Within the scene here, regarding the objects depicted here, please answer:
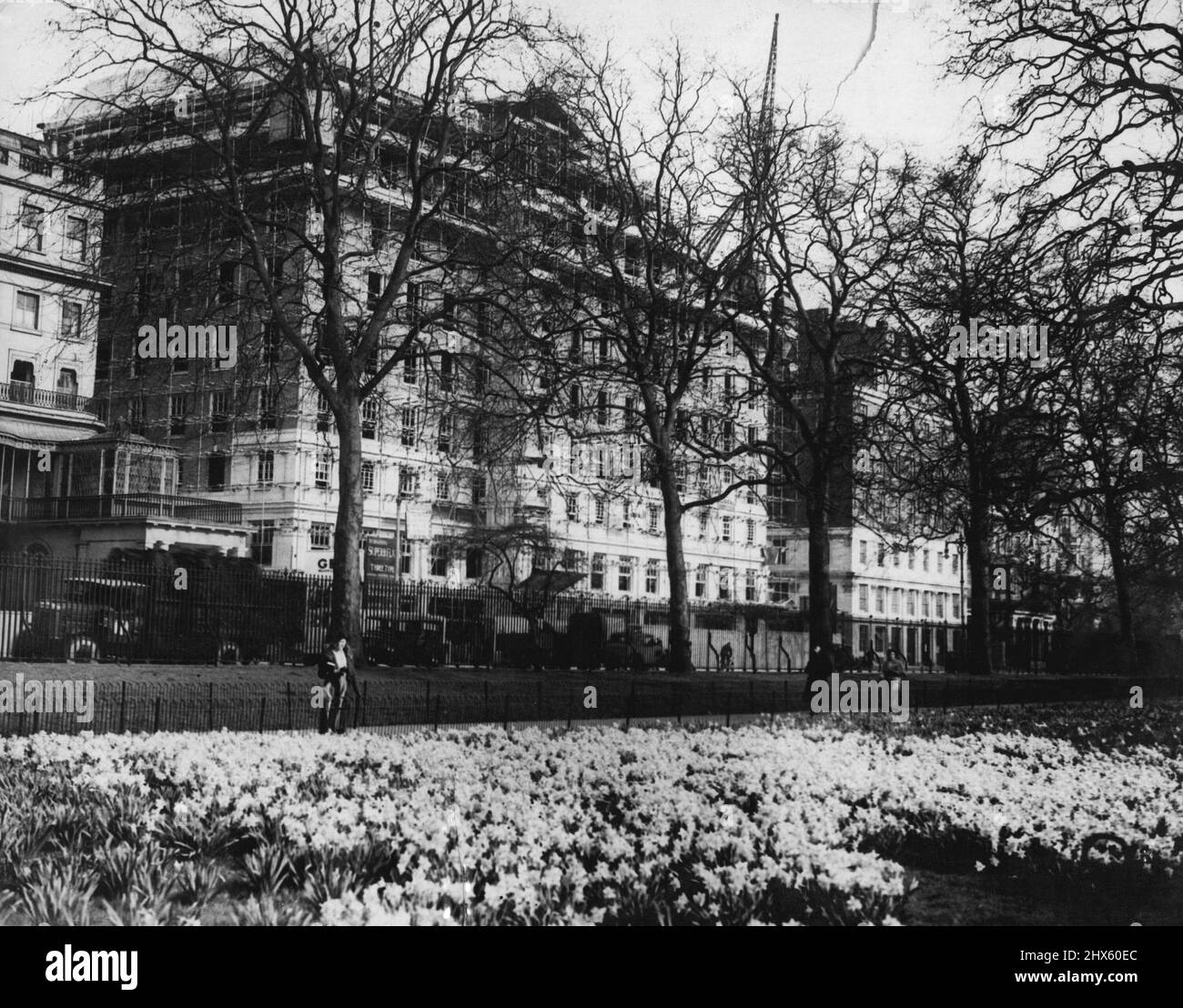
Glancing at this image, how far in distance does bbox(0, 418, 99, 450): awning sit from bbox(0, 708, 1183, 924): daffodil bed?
39.2 metres

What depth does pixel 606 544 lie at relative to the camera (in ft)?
189

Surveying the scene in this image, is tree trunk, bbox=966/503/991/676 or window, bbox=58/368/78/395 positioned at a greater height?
window, bbox=58/368/78/395

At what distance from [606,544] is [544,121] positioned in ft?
113

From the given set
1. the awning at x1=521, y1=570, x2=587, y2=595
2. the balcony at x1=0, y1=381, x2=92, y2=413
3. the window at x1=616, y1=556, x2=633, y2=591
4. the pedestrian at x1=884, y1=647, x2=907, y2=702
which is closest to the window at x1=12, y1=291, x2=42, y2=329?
the balcony at x1=0, y1=381, x2=92, y2=413

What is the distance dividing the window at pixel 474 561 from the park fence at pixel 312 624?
10.7 metres

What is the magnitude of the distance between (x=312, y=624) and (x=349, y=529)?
4.56 metres

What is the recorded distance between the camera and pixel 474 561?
5122 cm

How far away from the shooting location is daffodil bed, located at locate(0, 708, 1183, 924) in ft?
21.2

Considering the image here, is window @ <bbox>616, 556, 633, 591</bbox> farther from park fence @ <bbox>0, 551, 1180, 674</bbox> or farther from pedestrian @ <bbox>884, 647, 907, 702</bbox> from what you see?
pedestrian @ <bbox>884, 647, 907, 702</bbox>

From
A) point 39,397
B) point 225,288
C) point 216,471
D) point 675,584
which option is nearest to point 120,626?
point 225,288

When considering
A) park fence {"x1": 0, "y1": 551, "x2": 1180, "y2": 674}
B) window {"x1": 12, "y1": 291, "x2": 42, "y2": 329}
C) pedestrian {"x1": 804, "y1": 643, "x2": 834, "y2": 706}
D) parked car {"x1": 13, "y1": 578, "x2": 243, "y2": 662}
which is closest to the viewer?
parked car {"x1": 13, "y1": 578, "x2": 243, "y2": 662}

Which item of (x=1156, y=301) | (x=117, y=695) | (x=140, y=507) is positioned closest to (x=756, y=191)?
(x=1156, y=301)

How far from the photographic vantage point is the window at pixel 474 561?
50.4 m

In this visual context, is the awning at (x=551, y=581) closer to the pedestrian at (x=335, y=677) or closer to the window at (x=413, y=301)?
the window at (x=413, y=301)
